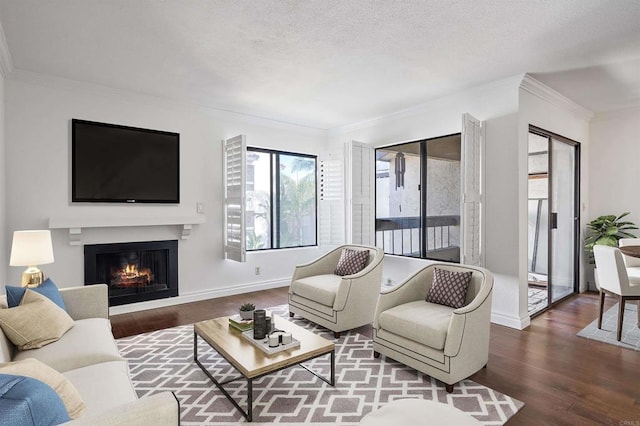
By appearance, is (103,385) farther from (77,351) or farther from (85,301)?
(85,301)

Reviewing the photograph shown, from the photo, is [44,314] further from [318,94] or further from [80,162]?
[318,94]

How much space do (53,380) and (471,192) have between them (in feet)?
12.3

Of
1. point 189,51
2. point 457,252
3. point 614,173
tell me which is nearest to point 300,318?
point 457,252

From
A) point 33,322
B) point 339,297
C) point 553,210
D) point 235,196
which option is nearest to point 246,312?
point 339,297

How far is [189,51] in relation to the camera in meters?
3.12

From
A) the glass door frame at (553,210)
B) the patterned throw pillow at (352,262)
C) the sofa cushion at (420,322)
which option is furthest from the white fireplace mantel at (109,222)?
the glass door frame at (553,210)

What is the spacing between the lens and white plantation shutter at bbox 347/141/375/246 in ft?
16.7

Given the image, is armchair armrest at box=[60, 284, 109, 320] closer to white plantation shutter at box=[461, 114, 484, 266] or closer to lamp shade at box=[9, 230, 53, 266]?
lamp shade at box=[9, 230, 53, 266]

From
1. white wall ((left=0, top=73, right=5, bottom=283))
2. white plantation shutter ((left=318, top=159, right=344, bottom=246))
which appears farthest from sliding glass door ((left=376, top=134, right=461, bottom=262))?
white wall ((left=0, top=73, right=5, bottom=283))

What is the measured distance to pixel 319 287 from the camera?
3709 millimetres

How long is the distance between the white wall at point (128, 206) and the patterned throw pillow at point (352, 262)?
1836mm

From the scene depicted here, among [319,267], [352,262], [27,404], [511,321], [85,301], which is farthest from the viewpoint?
[319,267]

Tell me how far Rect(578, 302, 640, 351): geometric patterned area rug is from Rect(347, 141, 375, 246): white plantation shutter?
2.77 m

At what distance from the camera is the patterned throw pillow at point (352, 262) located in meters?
3.91
